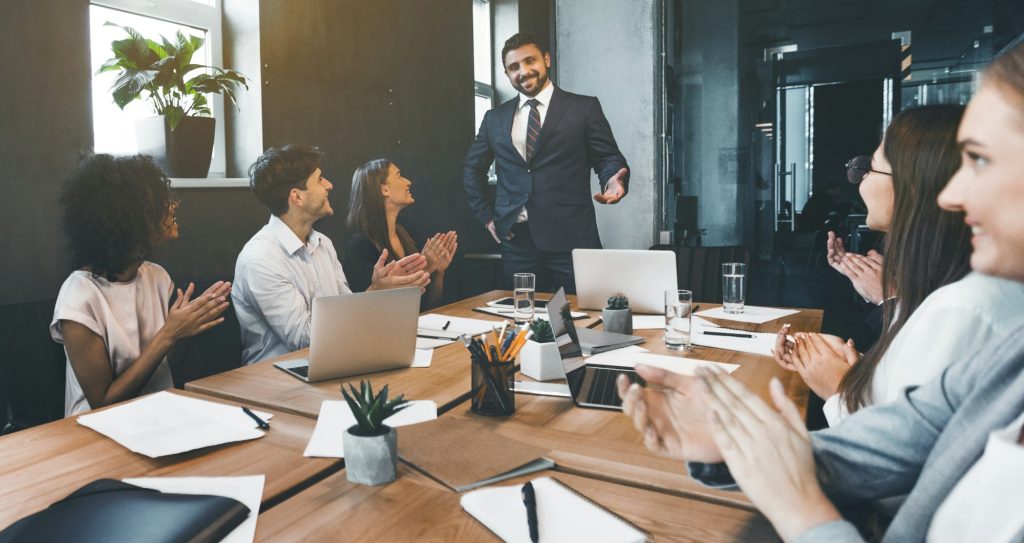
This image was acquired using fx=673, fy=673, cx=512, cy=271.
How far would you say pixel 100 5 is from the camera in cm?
265

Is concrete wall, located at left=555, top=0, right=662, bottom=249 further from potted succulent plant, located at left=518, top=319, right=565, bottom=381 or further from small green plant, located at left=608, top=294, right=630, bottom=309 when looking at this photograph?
potted succulent plant, located at left=518, top=319, right=565, bottom=381

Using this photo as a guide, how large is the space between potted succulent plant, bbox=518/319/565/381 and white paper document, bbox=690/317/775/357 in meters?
0.56

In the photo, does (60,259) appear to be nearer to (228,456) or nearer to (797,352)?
(228,456)

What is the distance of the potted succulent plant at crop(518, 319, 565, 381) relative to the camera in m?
1.58

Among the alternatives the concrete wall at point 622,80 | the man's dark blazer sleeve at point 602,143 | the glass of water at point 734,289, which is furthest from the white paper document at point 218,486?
the concrete wall at point 622,80

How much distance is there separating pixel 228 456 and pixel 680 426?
29.7 inches

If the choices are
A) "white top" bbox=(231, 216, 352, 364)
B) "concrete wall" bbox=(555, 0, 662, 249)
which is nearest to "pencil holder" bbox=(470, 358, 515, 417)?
"white top" bbox=(231, 216, 352, 364)

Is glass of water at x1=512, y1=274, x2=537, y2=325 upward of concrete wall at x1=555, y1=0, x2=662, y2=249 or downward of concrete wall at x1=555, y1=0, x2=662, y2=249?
downward

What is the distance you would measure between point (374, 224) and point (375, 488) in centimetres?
231

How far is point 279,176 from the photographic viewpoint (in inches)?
98.8

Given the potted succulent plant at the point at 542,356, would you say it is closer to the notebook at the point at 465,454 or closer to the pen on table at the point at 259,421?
the notebook at the point at 465,454

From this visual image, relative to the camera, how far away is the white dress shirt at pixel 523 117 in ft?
12.2

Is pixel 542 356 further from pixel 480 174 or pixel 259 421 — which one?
pixel 480 174

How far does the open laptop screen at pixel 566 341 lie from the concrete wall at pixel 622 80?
317 centimetres
